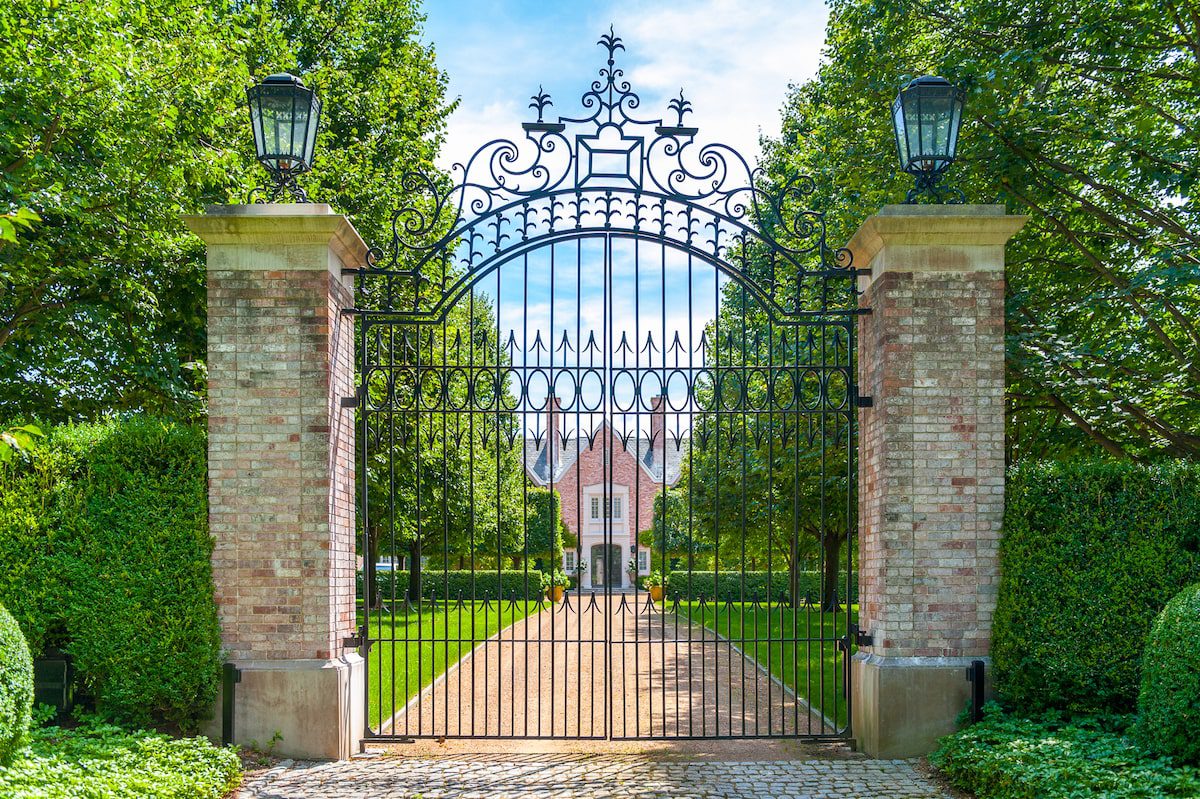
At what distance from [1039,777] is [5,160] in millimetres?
10490

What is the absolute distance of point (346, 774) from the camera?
257 inches

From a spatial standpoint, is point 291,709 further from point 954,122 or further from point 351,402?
point 954,122

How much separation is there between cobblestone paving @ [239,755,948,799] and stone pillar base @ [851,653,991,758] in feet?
0.54

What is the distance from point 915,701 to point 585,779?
248 cm

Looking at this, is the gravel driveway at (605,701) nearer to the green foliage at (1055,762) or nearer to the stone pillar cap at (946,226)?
the green foliage at (1055,762)

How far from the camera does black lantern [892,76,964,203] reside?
7.01 metres

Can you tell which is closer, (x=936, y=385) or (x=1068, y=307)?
(x=936, y=385)

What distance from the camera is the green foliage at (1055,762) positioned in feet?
17.1

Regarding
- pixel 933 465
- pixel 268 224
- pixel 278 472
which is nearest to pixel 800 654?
pixel 933 465

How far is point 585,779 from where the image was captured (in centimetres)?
649

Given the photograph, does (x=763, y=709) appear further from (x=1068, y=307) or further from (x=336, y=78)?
(x=336, y=78)

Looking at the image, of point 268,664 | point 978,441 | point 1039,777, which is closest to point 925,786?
point 1039,777

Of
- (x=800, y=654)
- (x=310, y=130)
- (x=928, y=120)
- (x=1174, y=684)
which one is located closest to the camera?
(x=1174, y=684)

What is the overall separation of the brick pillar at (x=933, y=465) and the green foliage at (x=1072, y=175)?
1.76 m
